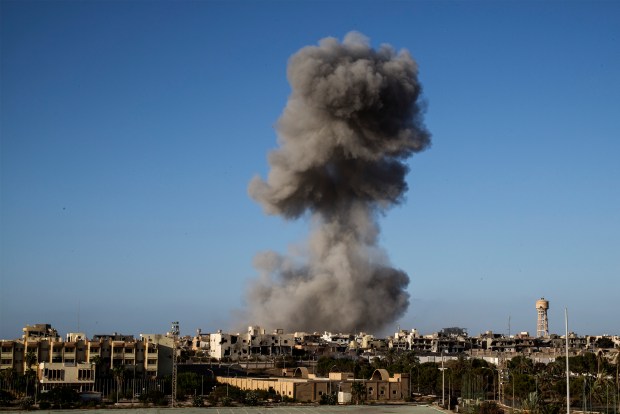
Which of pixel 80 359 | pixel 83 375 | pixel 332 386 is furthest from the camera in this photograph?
pixel 80 359

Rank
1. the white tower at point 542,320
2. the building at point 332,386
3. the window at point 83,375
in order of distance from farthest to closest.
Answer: the white tower at point 542,320
the building at point 332,386
the window at point 83,375

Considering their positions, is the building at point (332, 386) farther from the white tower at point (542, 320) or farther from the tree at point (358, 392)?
the white tower at point (542, 320)

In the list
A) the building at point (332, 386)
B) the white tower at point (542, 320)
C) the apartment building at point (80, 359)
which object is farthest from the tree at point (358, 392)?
the white tower at point (542, 320)

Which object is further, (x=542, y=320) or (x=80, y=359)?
(x=542, y=320)

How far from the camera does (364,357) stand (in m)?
90.6

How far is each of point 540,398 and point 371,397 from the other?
15.8 meters

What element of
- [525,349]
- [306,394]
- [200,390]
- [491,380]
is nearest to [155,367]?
[200,390]

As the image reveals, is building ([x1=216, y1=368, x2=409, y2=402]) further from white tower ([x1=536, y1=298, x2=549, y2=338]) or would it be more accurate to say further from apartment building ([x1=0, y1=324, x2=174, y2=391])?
white tower ([x1=536, y1=298, x2=549, y2=338])

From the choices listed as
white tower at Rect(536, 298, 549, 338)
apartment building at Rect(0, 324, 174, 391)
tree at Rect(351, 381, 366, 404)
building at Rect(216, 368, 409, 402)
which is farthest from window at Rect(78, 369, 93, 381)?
white tower at Rect(536, 298, 549, 338)

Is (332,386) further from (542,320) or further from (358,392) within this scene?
(542,320)

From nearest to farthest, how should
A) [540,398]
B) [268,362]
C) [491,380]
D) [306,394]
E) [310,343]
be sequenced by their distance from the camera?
[540,398]
[306,394]
[491,380]
[268,362]
[310,343]

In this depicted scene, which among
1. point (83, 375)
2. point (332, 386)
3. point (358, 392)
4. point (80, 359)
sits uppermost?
point (80, 359)

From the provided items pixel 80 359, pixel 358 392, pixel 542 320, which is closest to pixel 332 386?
pixel 358 392

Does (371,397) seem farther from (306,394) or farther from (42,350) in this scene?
(42,350)
